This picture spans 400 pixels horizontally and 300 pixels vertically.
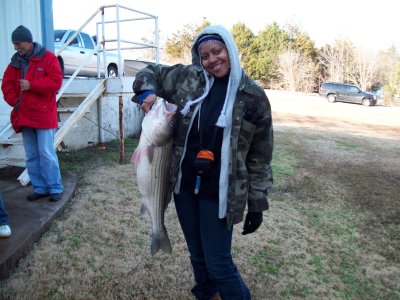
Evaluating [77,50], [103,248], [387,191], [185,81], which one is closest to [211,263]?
[185,81]

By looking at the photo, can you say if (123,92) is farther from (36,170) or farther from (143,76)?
(143,76)

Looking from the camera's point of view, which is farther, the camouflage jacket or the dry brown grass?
the dry brown grass

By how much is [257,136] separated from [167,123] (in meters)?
0.52

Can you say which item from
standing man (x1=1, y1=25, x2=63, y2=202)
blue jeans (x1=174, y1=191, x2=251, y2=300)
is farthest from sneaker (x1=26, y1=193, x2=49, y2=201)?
blue jeans (x1=174, y1=191, x2=251, y2=300)

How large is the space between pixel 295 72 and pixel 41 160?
125 ft

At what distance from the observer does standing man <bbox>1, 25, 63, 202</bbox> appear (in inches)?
153

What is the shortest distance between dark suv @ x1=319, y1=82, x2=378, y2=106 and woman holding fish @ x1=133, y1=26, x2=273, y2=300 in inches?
1161

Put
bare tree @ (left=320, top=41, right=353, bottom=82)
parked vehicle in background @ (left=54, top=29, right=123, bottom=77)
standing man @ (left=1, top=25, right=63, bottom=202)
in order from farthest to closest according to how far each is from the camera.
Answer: bare tree @ (left=320, top=41, right=353, bottom=82) → parked vehicle in background @ (left=54, top=29, right=123, bottom=77) → standing man @ (left=1, top=25, right=63, bottom=202)

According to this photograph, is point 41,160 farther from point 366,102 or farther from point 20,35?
point 366,102

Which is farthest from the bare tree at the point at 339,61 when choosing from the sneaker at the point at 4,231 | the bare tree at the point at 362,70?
the sneaker at the point at 4,231

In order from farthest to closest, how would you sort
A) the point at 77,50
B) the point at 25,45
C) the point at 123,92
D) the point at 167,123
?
1. the point at 77,50
2. the point at 123,92
3. the point at 25,45
4. the point at 167,123

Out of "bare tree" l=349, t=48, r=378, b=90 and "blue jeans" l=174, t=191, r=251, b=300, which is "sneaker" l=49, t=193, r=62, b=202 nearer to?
"blue jeans" l=174, t=191, r=251, b=300

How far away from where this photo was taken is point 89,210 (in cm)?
445

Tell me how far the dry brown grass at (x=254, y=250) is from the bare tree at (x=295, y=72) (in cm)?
3452
